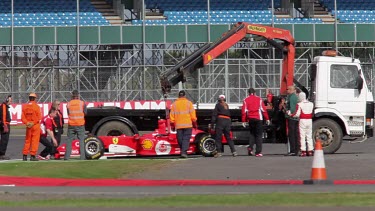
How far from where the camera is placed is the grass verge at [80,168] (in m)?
18.2

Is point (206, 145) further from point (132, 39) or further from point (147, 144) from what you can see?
point (132, 39)

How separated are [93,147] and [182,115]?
2.25 m

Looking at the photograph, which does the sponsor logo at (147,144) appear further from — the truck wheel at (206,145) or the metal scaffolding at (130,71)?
Result: the metal scaffolding at (130,71)

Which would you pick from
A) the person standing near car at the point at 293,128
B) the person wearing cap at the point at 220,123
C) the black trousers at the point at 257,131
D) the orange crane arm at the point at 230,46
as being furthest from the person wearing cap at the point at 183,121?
the orange crane arm at the point at 230,46

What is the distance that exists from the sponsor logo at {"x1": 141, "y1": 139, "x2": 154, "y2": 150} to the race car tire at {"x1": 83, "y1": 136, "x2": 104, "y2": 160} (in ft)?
3.22

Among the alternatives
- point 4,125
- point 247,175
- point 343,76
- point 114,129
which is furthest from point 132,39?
point 247,175

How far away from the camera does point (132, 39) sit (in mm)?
44438

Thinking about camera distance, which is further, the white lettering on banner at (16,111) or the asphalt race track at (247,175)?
the white lettering on banner at (16,111)

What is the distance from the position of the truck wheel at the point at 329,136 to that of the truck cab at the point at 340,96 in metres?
0.02

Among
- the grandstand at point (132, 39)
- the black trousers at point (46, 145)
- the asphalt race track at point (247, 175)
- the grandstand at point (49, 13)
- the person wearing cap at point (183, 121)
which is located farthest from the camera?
the grandstand at point (49, 13)

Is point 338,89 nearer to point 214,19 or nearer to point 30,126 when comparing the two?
point 30,126

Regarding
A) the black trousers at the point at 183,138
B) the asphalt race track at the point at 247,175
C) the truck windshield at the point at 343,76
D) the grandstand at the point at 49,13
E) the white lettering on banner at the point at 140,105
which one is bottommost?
the asphalt race track at the point at 247,175

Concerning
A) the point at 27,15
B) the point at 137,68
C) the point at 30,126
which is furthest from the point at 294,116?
the point at 27,15

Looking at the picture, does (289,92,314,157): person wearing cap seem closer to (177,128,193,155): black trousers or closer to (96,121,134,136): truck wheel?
(177,128,193,155): black trousers
